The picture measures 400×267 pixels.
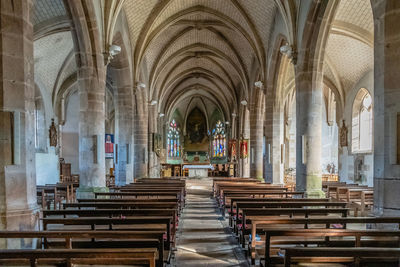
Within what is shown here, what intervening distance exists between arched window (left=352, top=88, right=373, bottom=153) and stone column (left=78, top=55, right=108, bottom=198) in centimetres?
1415

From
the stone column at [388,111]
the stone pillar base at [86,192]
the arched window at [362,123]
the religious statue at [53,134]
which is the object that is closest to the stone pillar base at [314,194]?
the stone column at [388,111]

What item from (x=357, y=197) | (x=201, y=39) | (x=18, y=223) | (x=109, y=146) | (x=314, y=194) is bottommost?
(x=357, y=197)

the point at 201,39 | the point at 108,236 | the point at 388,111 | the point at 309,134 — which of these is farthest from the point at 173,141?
the point at 108,236

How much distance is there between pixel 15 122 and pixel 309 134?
7.88m

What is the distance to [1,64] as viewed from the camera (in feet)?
15.2

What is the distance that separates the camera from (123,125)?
549 inches

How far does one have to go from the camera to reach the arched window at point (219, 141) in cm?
3722

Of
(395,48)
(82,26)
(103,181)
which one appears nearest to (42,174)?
(103,181)

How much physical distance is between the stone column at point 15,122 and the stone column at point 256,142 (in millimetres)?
13805

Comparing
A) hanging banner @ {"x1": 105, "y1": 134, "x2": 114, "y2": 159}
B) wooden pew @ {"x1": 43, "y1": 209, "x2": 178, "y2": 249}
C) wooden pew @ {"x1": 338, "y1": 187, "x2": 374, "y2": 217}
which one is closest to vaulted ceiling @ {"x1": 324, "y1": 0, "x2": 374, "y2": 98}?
wooden pew @ {"x1": 338, "y1": 187, "x2": 374, "y2": 217}

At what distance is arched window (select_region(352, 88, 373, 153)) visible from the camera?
1692 cm

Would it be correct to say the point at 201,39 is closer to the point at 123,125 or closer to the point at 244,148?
the point at 244,148

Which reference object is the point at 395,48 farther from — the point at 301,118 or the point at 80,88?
the point at 80,88

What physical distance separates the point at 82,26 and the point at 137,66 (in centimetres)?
569
